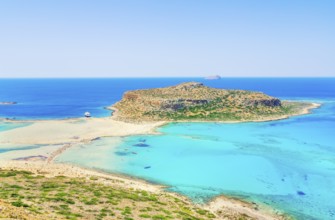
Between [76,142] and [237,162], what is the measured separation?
40.0 metres

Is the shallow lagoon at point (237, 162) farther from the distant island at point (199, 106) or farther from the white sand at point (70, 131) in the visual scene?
the distant island at point (199, 106)

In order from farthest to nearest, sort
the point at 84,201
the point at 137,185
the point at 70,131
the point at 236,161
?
1. the point at 70,131
2. the point at 236,161
3. the point at 137,185
4. the point at 84,201

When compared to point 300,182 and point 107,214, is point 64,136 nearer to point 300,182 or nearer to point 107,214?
point 107,214

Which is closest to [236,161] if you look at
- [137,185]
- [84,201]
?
[137,185]

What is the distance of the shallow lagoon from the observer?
4775cm

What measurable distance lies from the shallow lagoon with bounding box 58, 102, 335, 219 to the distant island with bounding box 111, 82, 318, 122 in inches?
540

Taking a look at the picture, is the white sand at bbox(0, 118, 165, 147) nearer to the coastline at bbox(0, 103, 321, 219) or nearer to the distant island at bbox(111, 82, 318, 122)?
the coastline at bbox(0, 103, 321, 219)

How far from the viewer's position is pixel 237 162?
64500 millimetres

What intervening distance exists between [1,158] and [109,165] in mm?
22603

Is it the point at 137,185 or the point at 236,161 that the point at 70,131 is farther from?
the point at 236,161

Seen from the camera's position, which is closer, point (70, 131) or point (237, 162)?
point (237, 162)

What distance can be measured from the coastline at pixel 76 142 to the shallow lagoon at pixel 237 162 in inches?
103

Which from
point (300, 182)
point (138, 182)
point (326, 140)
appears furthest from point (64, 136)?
point (326, 140)

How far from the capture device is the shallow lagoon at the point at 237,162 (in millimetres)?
47750
